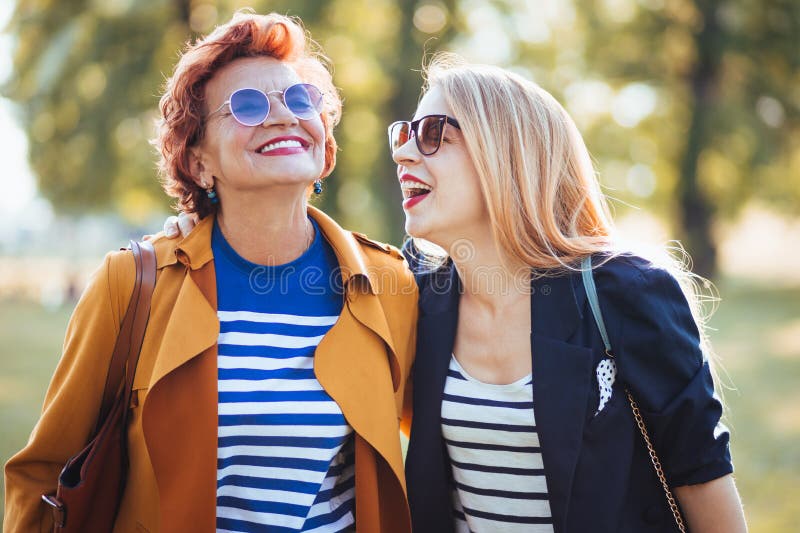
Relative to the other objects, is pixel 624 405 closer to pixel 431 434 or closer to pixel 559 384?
pixel 559 384

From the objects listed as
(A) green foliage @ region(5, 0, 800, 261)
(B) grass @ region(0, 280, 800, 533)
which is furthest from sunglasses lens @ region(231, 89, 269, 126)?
(A) green foliage @ region(5, 0, 800, 261)

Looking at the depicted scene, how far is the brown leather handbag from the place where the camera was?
249cm

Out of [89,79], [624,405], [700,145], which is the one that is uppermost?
[89,79]

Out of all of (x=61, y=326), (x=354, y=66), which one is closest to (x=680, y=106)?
(x=354, y=66)

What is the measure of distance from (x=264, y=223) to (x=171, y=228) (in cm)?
41

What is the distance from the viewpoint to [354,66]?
18.4 metres

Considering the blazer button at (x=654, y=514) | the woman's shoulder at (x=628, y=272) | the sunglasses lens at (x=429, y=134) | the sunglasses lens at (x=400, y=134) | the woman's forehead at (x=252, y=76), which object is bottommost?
the blazer button at (x=654, y=514)

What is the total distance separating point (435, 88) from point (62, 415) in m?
2.04

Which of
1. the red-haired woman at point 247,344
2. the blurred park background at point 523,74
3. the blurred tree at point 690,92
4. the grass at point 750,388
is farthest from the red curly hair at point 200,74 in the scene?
the blurred tree at point 690,92

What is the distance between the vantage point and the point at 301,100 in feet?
9.66

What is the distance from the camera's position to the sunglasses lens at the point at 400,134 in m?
3.13

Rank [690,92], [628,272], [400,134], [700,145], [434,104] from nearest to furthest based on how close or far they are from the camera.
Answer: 1. [628,272]
2. [434,104]
3. [400,134]
4. [700,145]
5. [690,92]

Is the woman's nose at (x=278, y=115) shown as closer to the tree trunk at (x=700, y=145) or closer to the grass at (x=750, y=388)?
the grass at (x=750, y=388)

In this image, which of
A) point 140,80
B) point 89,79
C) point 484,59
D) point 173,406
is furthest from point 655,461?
point 89,79
